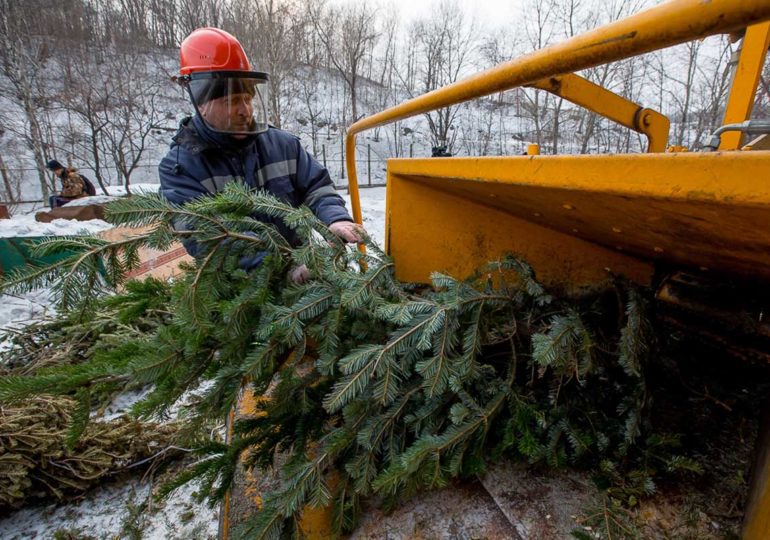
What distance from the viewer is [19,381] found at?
942mm

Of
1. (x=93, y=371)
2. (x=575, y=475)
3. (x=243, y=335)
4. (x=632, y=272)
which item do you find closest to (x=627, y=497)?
(x=575, y=475)

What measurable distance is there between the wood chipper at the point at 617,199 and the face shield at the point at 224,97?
2.12 feet

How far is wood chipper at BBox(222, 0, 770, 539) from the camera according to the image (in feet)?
1.83

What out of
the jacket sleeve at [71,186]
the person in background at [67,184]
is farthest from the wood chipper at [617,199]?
the jacket sleeve at [71,186]

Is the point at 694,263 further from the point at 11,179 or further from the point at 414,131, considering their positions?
the point at 414,131

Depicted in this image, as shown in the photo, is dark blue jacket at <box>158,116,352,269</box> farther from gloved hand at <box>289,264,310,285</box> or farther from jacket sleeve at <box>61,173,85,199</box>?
jacket sleeve at <box>61,173,85,199</box>

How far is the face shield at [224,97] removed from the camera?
2072 millimetres

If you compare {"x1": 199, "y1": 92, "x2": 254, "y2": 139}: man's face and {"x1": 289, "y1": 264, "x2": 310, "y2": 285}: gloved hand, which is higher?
{"x1": 199, "y1": 92, "x2": 254, "y2": 139}: man's face

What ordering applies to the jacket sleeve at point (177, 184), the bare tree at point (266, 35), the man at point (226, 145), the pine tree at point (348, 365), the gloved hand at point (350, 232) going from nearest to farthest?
the pine tree at point (348, 365)
the gloved hand at point (350, 232)
the jacket sleeve at point (177, 184)
the man at point (226, 145)
the bare tree at point (266, 35)

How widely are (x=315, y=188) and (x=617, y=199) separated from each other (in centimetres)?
215

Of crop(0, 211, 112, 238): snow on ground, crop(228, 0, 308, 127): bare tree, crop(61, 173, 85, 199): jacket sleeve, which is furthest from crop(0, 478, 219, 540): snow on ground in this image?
crop(228, 0, 308, 127): bare tree

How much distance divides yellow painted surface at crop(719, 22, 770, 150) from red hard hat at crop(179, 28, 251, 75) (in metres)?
2.83

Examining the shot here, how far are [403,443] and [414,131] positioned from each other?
31.1 metres

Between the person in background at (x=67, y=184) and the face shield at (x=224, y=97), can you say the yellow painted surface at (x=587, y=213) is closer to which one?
the face shield at (x=224, y=97)
